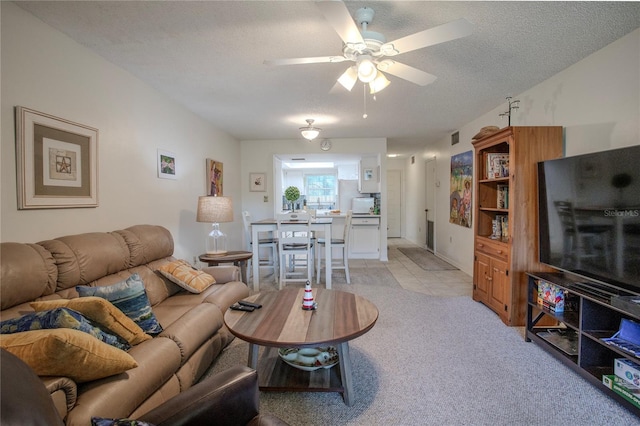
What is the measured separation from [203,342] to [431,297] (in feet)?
9.17

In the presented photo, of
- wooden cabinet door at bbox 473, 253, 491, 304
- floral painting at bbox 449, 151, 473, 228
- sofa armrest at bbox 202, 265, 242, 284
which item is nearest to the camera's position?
sofa armrest at bbox 202, 265, 242, 284

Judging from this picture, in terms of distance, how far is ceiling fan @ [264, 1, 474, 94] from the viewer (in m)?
1.53

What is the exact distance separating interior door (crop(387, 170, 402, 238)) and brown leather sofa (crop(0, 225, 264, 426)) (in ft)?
23.3

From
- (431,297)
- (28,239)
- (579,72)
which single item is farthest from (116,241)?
(579,72)

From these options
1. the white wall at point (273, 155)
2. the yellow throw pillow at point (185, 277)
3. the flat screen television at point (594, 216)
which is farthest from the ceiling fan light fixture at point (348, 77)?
the white wall at point (273, 155)

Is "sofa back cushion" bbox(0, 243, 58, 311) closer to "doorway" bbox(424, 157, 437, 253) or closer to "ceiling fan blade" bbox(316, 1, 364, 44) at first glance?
"ceiling fan blade" bbox(316, 1, 364, 44)

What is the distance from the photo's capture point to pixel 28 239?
1.96m

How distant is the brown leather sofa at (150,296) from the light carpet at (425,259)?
382 cm

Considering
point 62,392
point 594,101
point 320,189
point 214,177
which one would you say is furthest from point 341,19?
point 320,189

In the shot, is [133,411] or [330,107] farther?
[330,107]

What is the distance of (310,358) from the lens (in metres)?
2.13

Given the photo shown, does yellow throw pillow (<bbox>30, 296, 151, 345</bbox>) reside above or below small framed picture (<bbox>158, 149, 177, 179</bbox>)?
below

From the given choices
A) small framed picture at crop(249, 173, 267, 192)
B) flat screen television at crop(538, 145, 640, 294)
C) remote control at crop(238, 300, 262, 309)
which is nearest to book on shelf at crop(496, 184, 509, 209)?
flat screen television at crop(538, 145, 640, 294)

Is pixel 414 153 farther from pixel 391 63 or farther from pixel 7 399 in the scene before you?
pixel 7 399
